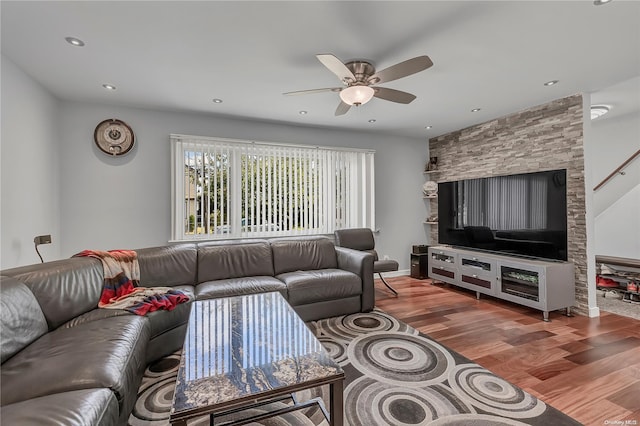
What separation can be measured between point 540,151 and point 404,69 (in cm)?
266

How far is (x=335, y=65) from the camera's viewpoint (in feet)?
6.77

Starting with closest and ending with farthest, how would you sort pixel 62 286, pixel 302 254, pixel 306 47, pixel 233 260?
1. pixel 62 286
2. pixel 306 47
3. pixel 233 260
4. pixel 302 254

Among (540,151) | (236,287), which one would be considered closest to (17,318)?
(236,287)

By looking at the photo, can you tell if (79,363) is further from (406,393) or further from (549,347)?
(549,347)

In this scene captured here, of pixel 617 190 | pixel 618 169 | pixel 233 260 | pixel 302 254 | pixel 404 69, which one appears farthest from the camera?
pixel 617 190

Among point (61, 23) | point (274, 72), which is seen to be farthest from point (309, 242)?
point (61, 23)

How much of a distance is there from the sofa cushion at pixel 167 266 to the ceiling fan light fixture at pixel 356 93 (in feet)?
7.53

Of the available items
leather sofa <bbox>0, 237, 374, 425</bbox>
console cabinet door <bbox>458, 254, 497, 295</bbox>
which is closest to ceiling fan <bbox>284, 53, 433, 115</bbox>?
leather sofa <bbox>0, 237, 374, 425</bbox>

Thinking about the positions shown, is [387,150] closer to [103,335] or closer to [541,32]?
[541,32]

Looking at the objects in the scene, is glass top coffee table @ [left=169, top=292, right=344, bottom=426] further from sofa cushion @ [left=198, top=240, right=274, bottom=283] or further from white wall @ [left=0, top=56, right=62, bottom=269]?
white wall @ [left=0, top=56, right=62, bottom=269]

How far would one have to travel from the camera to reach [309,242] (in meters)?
3.78

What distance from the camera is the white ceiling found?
6.04ft

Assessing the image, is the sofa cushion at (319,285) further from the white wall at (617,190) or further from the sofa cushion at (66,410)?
the white wall at (617,190)

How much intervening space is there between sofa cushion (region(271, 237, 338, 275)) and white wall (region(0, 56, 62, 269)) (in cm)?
239
